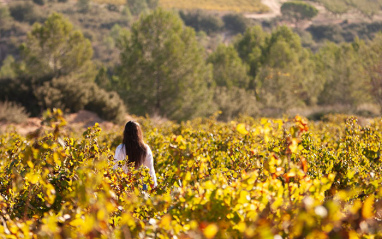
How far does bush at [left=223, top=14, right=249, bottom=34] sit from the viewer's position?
69.4 m

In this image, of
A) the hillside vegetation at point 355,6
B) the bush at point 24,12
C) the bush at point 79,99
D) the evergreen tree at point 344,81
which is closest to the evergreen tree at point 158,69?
the bush at point 79,99

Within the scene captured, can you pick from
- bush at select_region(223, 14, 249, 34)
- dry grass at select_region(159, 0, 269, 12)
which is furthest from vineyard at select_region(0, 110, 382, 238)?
dry grass at select_region(159, 0, 269, 12)

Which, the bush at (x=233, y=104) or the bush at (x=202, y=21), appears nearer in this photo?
the bush at (x=233, y=104)

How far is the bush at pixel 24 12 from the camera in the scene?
177ft

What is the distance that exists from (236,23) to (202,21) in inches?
284

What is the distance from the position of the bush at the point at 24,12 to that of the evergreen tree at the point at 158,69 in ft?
130

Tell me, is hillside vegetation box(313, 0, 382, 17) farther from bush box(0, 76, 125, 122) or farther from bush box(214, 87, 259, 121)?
bush box(0, 76, 125, 122)

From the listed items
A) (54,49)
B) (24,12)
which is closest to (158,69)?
(54,49)

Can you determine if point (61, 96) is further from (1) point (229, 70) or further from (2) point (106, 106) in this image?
(1) point (229, 70)

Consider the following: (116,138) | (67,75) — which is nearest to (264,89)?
(67,75)

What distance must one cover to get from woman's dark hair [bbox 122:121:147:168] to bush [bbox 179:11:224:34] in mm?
65408

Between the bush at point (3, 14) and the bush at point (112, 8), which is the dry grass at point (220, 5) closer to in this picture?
the bush at point (112, 8)

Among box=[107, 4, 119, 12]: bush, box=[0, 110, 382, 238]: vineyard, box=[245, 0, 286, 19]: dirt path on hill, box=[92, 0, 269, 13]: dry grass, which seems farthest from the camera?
box=[92, 0, 269, 13]: dry grass

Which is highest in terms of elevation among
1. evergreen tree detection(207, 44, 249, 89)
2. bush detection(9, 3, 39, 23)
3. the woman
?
the woman
